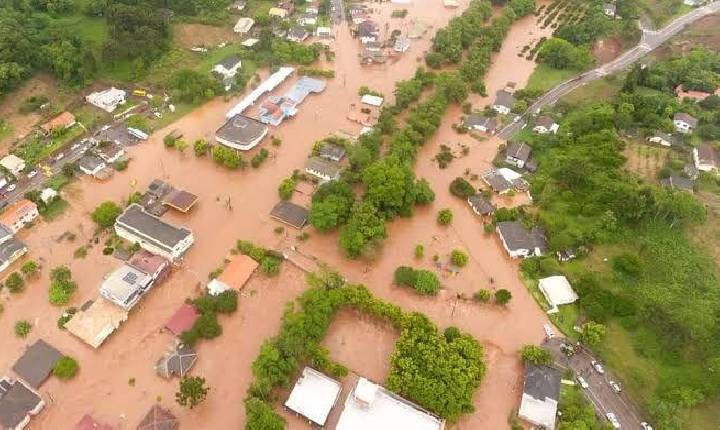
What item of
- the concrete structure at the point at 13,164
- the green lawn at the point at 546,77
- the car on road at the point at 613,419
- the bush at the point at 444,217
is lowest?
the concrete structure at the point at 13,164

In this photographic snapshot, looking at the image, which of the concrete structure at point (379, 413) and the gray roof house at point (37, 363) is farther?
the gray roof house at point (37, 363)

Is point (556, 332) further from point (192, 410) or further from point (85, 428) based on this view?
point (85, 428)

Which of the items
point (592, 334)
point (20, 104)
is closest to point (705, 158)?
point (592, 334)

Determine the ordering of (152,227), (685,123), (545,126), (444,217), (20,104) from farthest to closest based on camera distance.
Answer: (545,126), (20,104), (685,123), (444,217), (152,227)

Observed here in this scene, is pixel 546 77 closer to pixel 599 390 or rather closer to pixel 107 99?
pixel 599 390

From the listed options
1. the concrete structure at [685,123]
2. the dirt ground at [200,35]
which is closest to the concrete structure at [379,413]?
the concrete structure at [685,123]

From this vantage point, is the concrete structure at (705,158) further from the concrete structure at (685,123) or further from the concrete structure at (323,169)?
the concrete structure at (323,169)

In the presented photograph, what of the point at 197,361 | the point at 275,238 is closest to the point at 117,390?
the point at 197,361
